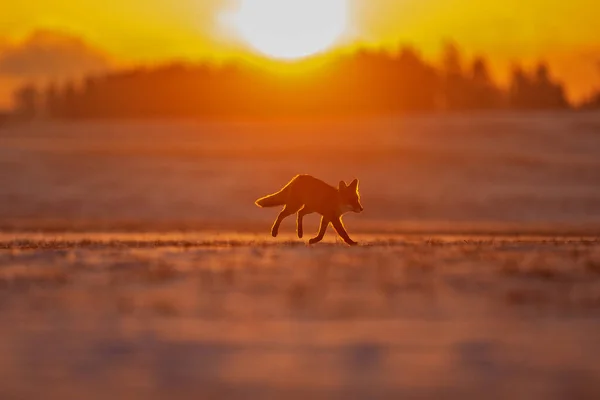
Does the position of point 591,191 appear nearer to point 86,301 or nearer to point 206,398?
point 86,301

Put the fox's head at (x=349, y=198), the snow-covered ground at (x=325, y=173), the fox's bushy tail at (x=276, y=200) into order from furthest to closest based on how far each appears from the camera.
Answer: the snow-covered ground at (x=325, y=173)
the fox's bushy tail at (x=276, y=200)
the fox's head at (x=349, y=198)

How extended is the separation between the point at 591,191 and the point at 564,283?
1002 inches

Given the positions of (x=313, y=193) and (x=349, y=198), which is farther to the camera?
(x=313, y=193)

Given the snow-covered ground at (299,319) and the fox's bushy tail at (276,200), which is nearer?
the snow-covered ground at (299,319)

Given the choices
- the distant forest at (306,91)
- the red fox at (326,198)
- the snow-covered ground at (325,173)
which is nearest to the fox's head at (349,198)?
the red fox at (326,198)

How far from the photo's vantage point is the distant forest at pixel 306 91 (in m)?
83.9

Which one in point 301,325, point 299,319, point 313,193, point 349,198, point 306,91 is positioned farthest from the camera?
point 306,91

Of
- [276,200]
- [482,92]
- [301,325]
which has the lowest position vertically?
[301,325]

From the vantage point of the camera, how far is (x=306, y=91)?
84.7 meters

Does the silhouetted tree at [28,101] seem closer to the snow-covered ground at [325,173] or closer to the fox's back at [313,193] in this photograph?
the snow-covered ground at [325,173]

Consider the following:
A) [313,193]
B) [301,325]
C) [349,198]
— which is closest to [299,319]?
[301,325]

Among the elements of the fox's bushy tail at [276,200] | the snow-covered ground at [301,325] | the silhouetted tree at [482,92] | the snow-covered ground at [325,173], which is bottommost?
the snow-covered ground at [301,325]


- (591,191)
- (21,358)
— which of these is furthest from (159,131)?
(21,358)

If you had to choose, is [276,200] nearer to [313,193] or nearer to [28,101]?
[313,193]
